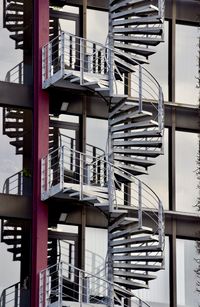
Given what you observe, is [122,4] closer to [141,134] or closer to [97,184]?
[141,134]

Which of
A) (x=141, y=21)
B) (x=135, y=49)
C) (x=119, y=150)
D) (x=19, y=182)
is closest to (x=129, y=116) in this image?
(x=119, y=150)

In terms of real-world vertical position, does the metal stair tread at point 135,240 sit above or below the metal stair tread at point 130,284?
above

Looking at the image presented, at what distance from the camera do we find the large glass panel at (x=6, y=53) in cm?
3406

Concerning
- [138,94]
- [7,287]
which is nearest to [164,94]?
[138,94]

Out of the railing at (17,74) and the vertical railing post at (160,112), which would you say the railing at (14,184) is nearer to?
the railing at (17,74)

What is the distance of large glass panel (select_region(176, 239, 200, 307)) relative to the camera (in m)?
35.1

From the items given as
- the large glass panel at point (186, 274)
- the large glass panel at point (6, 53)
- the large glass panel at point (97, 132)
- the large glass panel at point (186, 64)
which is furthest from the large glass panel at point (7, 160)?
the large glass panel at point (186, 64)

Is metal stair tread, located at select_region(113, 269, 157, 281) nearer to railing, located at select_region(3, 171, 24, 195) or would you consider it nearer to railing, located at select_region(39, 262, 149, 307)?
railing, located at select_region(39, 262, 149, 307)

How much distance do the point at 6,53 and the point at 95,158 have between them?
3.15 metres

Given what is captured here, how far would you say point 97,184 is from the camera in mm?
33344

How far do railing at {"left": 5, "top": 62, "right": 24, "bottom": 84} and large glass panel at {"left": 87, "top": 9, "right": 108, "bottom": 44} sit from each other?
1.98m

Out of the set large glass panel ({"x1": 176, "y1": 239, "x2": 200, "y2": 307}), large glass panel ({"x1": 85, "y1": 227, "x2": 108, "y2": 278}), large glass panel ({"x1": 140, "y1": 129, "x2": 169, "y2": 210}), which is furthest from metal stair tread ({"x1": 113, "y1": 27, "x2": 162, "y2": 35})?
large glass panel ({"x1": 176, "y1": 239, "x2": 200, "y2": 307})

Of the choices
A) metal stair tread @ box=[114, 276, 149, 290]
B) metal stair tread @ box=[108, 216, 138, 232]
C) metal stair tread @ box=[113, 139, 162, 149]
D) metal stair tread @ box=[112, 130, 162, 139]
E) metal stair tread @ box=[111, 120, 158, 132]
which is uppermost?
metal stair tread @ box=[111, 120, 158, 132]

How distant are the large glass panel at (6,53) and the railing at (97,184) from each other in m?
2.12
